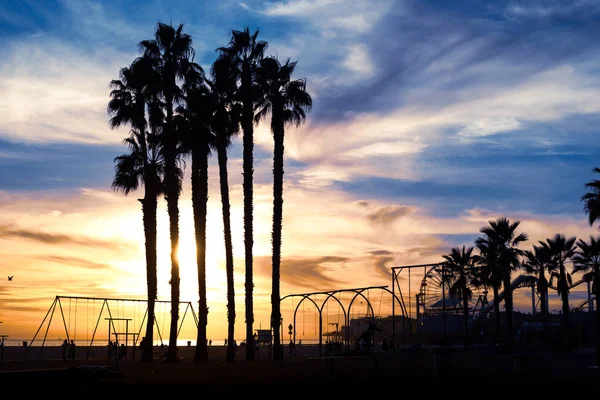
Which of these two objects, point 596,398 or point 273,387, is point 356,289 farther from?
point 596,398

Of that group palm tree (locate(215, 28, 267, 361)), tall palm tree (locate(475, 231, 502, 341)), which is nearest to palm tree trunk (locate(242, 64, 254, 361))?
palm tree (locate(215, 28, 267, 361))

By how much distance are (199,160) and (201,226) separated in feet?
14.3

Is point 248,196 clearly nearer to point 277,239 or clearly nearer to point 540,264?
point 277,239

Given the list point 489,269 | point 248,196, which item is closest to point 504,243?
point 489,269

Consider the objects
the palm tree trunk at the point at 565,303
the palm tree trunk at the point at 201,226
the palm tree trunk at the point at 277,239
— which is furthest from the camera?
the palm tree trunk at the point at 565,303

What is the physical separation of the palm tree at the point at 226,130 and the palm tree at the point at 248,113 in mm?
732

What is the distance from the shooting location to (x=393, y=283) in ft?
142

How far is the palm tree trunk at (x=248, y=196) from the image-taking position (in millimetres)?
46000

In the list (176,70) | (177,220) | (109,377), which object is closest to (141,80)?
(176,70)

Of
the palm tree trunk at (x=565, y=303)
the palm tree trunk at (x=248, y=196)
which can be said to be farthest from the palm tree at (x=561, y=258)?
the palm tree trunk at (x=248, y=196)

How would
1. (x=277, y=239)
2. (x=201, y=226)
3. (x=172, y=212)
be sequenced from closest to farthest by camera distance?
(x=277, y=239)
(x=201, y=226)
(x=172, y=212)

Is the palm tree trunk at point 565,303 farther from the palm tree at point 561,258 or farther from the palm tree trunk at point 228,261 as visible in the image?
the palm tree trunk at point 228,261

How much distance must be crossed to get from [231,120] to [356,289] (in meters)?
14.0

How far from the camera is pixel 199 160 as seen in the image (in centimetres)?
4828
